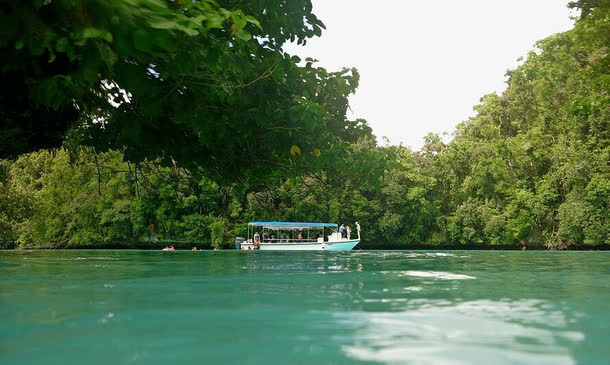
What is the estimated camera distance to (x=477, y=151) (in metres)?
47.5

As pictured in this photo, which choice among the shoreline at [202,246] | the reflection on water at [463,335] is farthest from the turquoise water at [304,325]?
the shoreline at [202,246]

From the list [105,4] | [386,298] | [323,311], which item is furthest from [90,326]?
[386,298]

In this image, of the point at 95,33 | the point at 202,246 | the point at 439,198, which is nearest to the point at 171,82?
the point at 95,33

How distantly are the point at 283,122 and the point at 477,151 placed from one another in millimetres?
40494

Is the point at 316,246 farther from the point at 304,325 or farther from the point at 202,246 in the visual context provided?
the point at 304,325

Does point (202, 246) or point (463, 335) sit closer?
point (463, 335)

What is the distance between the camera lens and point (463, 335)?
3719 millimetres

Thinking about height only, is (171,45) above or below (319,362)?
above

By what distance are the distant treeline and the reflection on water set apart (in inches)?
1380

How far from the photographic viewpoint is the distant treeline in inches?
1609

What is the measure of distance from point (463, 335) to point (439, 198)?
47.2 m

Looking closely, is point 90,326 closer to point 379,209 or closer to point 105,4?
point 105,4

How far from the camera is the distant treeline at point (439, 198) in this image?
40.9 metres

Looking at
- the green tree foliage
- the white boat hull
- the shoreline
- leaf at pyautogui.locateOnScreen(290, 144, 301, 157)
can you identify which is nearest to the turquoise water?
the green tree foliage
